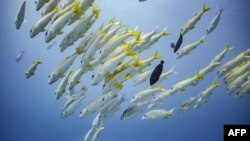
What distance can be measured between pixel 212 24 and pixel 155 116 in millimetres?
2011

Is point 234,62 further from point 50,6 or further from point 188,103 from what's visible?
point 50,6

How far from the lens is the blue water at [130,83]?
10.7m

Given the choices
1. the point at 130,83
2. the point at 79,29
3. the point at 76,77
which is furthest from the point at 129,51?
the point at 130,83

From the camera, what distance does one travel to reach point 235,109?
40.4 feet

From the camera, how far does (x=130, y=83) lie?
38.5 ft

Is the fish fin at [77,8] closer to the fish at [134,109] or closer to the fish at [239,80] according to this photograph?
the fish at [134,109]

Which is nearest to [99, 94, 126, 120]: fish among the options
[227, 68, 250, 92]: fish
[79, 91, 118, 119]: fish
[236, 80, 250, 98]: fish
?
[79, 91, 118, 119]: fish

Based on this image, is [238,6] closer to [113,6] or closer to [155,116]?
[113,6]

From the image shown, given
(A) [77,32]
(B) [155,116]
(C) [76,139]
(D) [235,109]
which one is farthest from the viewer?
(D) [235,109]

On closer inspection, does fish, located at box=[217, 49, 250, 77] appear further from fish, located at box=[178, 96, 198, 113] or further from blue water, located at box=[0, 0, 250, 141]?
blue water, located at box=[0, 0, 250, 141]

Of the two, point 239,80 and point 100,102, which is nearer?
point 100,102

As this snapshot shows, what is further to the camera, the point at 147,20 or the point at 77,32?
the point at 147,20

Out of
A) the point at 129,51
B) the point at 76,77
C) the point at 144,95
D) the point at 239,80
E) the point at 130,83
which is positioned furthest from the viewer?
the point at 130,83

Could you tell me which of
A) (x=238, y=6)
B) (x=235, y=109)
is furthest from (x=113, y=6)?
(x=235, y=109)
